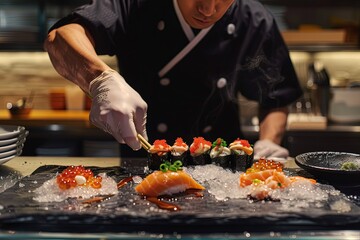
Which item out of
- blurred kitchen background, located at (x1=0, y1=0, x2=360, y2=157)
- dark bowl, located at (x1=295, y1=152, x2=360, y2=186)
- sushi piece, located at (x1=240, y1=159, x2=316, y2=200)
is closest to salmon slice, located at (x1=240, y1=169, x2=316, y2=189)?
sushi piece, located at (x1=240, y1=159, x2=316, y2=200)

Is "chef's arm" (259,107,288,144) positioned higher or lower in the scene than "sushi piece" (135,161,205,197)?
lower

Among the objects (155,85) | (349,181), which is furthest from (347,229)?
(155,85)

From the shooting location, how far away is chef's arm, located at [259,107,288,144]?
315cm

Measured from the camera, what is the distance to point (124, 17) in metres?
2.97

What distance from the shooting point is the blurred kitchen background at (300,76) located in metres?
4.59

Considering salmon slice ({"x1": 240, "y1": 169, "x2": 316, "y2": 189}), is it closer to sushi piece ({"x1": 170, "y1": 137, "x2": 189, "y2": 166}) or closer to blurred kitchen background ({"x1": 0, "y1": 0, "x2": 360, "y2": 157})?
sushi piece ({"x1": 170, "y1": 137, "x2": 189, "y2": 166})

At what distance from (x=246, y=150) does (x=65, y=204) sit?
2.90 feet

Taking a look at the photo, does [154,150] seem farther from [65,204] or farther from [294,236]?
[294,236]

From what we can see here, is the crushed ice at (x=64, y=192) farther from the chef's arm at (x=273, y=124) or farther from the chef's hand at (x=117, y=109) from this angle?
→ the chef's arm at (x=273, y=124)

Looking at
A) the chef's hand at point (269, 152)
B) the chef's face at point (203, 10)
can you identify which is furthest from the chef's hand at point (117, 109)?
the chef's hand at point (269, 152)

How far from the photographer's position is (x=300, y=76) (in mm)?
5480

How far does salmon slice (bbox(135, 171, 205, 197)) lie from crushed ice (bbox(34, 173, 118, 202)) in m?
0.11

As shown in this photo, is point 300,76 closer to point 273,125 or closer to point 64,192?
point 273,125

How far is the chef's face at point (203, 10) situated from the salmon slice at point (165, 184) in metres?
1.00
